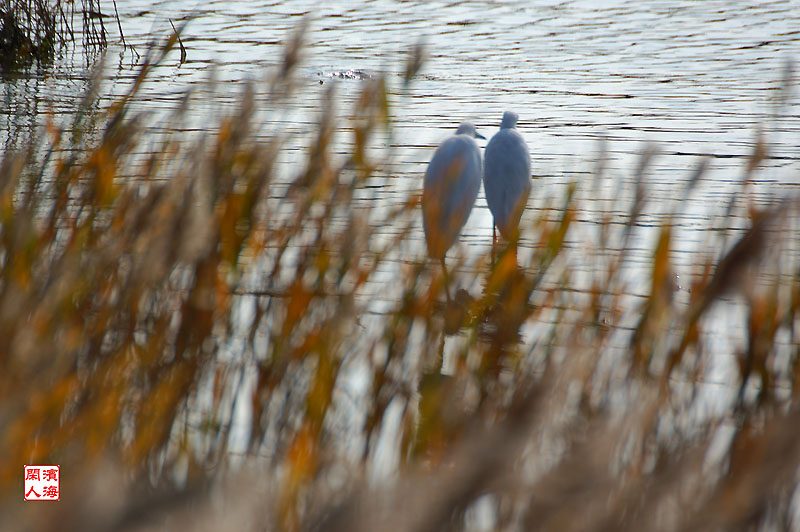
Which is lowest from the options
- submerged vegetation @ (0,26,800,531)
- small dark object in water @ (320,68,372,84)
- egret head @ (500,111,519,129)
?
submerged vegetation @ (0,26,800,531)

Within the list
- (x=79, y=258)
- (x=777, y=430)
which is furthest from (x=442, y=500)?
(x=79, y=258)

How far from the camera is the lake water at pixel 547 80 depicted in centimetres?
527

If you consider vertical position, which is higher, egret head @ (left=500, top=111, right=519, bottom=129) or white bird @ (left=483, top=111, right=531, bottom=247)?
egret head @ (left=500, top=111, right=519, bottom=129)

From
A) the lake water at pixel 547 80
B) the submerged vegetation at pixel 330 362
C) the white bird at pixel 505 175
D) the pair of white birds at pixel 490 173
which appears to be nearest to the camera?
the submerged vegetation at pixel 330 362

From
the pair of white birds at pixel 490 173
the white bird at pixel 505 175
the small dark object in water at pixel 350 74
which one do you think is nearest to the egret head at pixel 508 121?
the pair of white birds at pixel 490 173

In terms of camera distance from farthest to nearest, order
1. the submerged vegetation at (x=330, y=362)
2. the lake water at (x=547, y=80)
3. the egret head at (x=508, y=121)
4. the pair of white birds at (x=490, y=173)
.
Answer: the lake water at (x=547, y=80) < the egret head at (x=508, y=121) < the pair of white birds at (x=490, y=173) < the submerged vegetation at (x=330, y=362)

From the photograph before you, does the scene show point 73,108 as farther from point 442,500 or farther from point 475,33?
point 442,500

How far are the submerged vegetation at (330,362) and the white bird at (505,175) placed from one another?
6.31ft

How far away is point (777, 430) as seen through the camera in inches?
45.1

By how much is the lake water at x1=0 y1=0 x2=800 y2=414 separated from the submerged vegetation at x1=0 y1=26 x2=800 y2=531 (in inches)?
15.2

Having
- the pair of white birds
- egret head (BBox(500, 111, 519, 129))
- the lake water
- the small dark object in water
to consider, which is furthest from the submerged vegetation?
the small dark object in water

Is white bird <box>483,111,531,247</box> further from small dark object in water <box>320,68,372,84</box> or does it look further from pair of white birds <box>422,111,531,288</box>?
small dark object in water <box>320,68,372,84</box>

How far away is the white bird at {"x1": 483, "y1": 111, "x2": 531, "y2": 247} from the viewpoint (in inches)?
172

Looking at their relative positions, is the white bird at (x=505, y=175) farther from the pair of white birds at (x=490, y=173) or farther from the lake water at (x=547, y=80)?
the lake water at (x=547, y=80)
